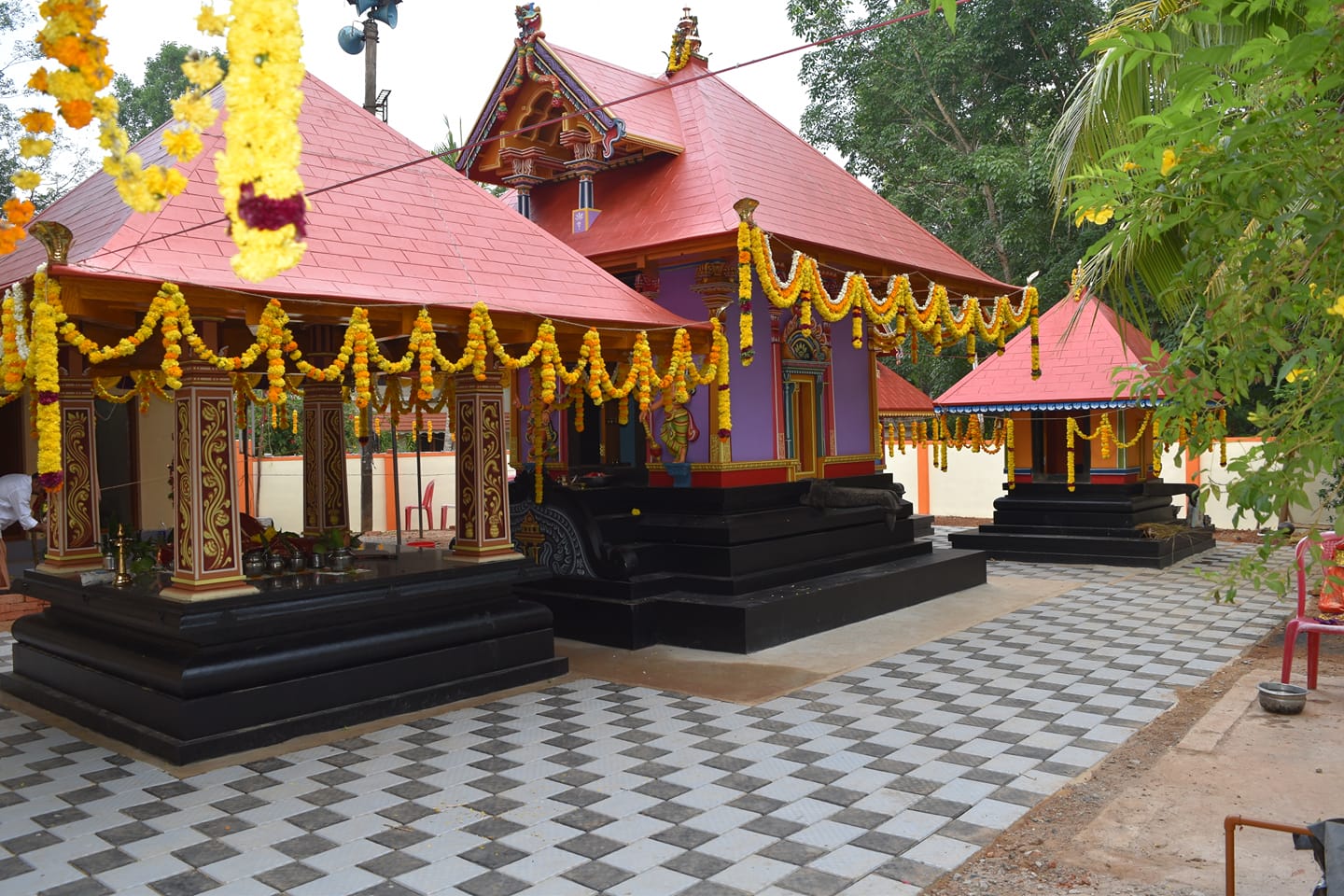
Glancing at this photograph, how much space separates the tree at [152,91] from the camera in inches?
1222

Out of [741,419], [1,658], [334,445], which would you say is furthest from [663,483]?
[1,658]

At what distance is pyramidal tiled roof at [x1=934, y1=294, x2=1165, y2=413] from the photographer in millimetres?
13688

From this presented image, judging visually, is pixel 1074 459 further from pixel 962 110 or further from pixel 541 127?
pixel 962 110

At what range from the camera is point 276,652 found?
20.2 ft

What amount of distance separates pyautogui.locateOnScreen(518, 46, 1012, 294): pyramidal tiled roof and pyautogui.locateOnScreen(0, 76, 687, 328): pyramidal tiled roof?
1534 mm

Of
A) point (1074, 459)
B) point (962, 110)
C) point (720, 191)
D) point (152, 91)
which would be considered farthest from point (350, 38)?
point (152, 91)

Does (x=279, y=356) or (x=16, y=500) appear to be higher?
(x=279, y=356)

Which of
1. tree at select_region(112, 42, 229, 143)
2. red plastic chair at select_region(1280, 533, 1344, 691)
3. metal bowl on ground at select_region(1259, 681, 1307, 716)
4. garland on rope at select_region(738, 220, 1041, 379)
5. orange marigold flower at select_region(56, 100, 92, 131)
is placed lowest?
metal bowl on ground at select_region(1259, 681, 1307, 716)

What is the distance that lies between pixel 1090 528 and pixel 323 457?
34.5 feet

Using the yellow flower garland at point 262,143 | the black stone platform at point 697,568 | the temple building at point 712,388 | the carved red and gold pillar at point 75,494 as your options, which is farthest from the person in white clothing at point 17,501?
the yellow flower garland at point 262,143

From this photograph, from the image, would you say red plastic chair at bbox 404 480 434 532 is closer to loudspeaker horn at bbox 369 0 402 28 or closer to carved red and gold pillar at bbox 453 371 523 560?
loudspeaker horn at bbox 369 0 402 28

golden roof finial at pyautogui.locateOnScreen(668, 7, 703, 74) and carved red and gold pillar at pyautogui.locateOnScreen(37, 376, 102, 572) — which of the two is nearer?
carved red and gold pillar at pyautogui.locateOnScreen(37, 376, 102, 572)

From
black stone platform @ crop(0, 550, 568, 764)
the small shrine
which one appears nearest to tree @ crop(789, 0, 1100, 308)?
the small shrine

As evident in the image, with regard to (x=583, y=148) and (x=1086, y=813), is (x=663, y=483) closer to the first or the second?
(x=583, y=148)
